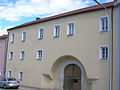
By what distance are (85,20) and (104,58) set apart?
15.6 feet

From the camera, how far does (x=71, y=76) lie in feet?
74.1

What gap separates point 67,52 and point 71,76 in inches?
120

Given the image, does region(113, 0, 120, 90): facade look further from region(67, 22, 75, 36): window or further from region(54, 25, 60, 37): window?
region(54, 25, 60, 37): window

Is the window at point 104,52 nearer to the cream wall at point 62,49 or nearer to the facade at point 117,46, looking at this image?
the cream wall at point 62,49

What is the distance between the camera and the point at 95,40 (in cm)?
1933

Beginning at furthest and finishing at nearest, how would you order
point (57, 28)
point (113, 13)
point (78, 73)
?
point (57, 28) < point (78, 73) < point (113, 13)

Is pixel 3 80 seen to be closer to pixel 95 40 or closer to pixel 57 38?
pixel 57 38

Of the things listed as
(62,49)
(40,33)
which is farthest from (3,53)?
(62,49)

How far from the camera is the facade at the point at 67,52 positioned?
18.6 m

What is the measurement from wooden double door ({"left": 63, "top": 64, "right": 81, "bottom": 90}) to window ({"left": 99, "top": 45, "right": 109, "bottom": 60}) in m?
4.13

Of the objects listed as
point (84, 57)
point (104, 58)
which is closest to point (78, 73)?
point (84, 57)

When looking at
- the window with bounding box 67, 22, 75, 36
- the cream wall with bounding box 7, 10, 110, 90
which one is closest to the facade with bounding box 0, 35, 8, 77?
the cream wall with bounding box 7, 10, 110, 90

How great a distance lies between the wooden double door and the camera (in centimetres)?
2175

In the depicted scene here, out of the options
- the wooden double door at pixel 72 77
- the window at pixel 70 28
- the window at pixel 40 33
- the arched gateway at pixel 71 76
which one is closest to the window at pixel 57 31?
the window at pixel 70 28
